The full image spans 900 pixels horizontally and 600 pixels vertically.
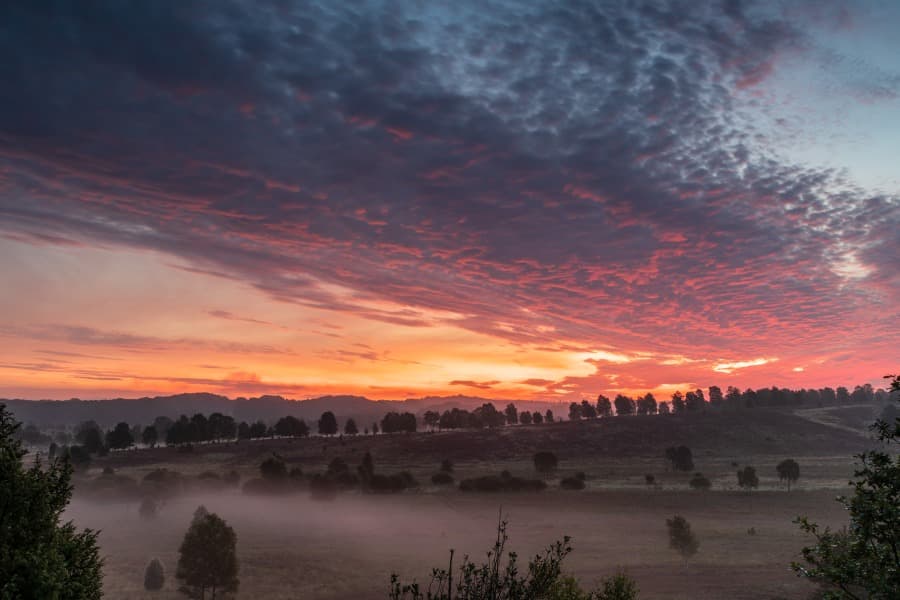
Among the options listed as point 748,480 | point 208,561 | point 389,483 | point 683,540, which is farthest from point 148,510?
point 748,480

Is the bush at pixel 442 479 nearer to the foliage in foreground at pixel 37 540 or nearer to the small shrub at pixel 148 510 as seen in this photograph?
the small shrub at pixel 148 510

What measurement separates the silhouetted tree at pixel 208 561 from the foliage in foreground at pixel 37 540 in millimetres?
45156

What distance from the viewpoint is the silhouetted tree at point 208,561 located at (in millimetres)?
55125

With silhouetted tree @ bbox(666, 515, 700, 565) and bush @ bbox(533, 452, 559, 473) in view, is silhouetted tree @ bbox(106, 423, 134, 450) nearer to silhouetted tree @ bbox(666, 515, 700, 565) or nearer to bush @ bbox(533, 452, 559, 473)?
bush @ bbox(533, 452, 559, 473)

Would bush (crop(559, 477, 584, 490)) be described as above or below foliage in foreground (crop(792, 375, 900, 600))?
below

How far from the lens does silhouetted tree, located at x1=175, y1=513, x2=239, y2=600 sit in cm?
5512

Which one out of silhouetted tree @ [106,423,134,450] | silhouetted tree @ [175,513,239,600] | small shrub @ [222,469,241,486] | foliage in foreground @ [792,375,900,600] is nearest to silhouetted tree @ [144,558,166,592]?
silhouetted tree @ [175,513,239,600]

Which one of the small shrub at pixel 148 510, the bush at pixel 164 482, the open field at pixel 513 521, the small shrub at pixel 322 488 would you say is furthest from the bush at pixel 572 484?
the bush at pixel 164 482

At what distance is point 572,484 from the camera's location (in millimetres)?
115188

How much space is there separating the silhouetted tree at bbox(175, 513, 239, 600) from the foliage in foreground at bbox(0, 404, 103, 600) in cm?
4516

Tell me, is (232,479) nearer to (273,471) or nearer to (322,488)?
(273,471)

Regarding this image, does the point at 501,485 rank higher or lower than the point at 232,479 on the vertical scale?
higher

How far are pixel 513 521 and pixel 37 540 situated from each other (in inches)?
3392

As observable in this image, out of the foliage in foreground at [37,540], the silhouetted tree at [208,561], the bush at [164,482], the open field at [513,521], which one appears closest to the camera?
the foliage in foreground at [37,540]
